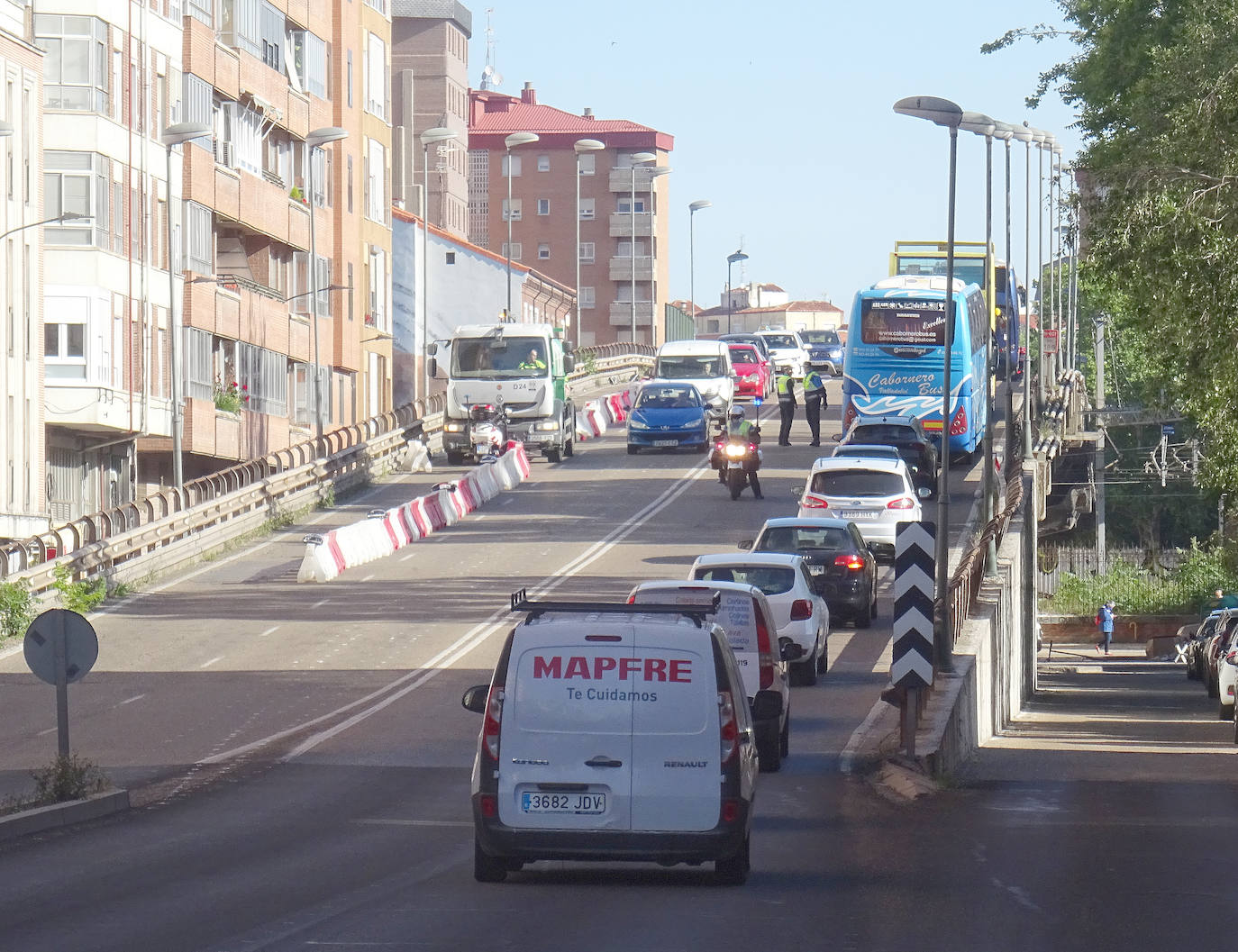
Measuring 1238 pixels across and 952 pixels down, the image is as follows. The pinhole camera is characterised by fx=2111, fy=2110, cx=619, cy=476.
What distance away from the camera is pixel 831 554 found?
29.6 metres

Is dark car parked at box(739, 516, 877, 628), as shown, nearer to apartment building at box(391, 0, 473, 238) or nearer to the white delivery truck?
the white delivery truck

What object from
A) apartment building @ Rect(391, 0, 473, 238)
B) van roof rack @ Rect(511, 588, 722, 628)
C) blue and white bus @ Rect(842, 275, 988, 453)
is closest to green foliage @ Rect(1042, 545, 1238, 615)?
blue and white bus @ Rect(842, 275, 988, 453)

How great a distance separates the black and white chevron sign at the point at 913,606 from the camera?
786 inches

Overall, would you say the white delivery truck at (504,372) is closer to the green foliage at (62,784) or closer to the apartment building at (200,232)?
the apartment building at (200,232)

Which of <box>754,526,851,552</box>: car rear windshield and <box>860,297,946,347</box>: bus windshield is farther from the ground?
<box>860,297,946,347</box>: bus windshield

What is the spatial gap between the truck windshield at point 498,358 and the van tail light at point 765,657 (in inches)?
1292

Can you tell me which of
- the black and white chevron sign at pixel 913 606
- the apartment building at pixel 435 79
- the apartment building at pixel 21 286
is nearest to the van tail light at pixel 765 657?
the black and white chevron sign at pixel 913 606

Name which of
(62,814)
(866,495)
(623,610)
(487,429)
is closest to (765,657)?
(62,814)

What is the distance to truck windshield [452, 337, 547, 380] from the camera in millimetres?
52375

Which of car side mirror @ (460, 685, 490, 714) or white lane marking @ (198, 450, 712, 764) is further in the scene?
white lane marking @ (198, 450, 712, 764)

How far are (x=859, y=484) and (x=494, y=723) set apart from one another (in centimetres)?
2403

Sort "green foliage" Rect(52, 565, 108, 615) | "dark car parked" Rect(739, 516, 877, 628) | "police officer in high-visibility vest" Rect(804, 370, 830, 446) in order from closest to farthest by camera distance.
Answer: "dark car parked" Rect(739, 516, 877, 628) < "green foliage" Rect(52, 565, 108, 615) < "police officer in high-visibility vest" Rect(804, 370, 830, 446)

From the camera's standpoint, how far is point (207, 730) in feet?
73.3

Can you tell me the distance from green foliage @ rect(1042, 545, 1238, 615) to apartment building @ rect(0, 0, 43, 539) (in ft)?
145
